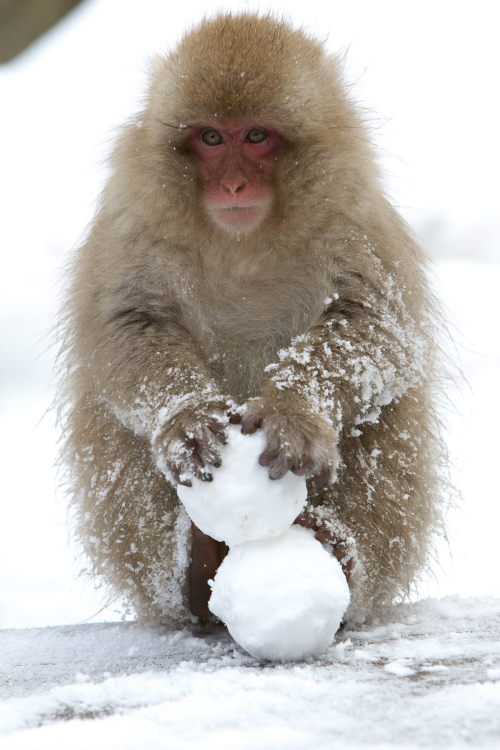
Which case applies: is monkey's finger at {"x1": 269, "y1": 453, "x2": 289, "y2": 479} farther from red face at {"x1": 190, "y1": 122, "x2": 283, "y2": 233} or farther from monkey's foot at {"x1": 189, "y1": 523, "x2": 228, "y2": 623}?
red face at {"x1": 190, "y1": 122, "x2": 283, "y2": 233}

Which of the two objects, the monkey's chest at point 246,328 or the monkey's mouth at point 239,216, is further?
the monkey's chest at point 246,328

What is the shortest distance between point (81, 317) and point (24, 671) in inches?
45.6

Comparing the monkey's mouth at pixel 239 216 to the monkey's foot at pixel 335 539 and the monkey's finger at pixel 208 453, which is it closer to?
the monkey's finger at pixel 208 453

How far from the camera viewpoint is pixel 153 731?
1.77m

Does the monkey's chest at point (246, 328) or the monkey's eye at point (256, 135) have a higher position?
the monkey's eye at point (256, 135)

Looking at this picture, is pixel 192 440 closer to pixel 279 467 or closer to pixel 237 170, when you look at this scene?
pixel 279 467

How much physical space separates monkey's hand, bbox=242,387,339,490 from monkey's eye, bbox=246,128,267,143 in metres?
Result: 0.78

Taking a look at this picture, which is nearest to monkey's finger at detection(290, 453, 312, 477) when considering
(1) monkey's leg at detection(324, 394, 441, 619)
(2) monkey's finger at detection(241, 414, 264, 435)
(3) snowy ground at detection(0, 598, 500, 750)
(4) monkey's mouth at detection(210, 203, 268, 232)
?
(2) monkey's finger at detection(241, 414, 264, 435)

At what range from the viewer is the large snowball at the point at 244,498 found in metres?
2.39

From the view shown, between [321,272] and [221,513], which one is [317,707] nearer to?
[221,513]

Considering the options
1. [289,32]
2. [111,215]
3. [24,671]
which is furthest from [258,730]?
[289,32]

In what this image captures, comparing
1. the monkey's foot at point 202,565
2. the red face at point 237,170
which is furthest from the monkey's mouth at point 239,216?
the monkey's foot at point 202,565

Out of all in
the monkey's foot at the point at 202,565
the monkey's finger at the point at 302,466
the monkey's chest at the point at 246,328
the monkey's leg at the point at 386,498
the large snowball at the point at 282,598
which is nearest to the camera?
the large snowball at the point at 282,598

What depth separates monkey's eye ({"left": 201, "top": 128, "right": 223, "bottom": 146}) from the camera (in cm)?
287
